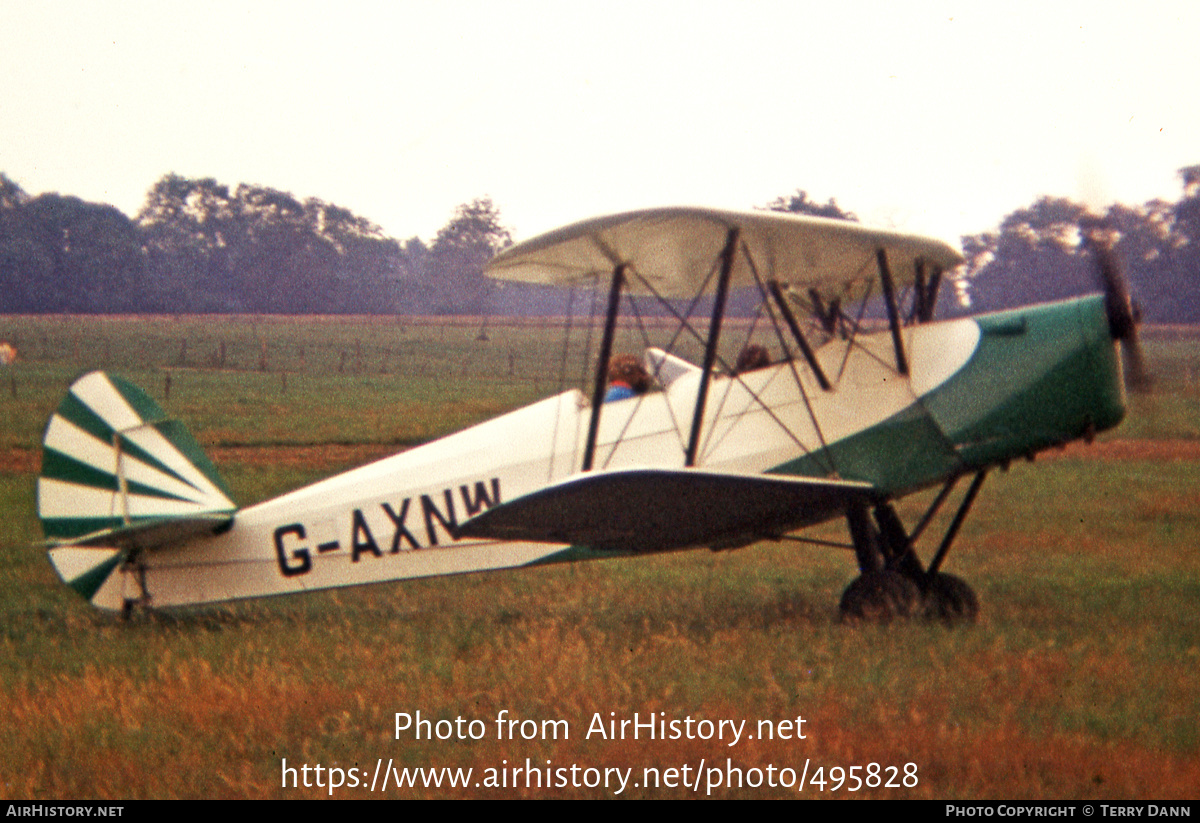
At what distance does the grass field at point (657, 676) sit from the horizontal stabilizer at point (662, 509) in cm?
53

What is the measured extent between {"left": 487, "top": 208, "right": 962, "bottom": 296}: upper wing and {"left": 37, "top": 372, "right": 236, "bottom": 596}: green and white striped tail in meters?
2.32

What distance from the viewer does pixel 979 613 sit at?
6461 mm

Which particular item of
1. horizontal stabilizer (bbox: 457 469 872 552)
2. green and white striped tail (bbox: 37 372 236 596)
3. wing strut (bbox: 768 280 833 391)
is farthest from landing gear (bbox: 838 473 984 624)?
green and white striped tail (bbox: 37 372 236 596)

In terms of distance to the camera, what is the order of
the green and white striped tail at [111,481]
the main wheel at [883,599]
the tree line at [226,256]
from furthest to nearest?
1. the tree line at [226,256]
2. the green and white striped tail at [111,481]
3. the main wheel at [883,599]

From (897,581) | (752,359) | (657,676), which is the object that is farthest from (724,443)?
(657,676)

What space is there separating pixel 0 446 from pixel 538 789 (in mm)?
14730

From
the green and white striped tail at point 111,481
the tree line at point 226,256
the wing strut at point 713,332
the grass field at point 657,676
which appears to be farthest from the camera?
the tree line at point 226,256

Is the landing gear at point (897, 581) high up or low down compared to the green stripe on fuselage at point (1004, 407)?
down

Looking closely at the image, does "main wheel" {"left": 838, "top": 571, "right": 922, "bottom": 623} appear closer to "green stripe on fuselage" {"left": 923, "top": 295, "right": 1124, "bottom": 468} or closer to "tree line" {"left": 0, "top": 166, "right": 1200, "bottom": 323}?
"green stripe on fuselage" {"left": 923, "top": 295, "right": 1124, "bottom": 468}

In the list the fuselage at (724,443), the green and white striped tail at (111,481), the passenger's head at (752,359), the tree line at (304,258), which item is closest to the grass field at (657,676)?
the fuselage at (724,443)

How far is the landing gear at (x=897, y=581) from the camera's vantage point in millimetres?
6047

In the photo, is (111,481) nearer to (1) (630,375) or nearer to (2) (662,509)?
(1) (630,375)

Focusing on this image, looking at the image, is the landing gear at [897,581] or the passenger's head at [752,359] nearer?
the landing gear at [897,581]

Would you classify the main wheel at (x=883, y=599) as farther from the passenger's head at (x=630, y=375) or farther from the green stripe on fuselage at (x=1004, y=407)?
the passenger's head at (x=630, y=375)
